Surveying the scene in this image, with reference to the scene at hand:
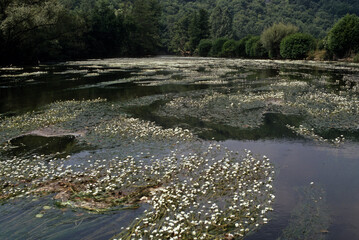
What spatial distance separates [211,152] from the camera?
1427cm

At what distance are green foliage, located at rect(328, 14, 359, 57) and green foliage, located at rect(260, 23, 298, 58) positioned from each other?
Result: 20.8 m

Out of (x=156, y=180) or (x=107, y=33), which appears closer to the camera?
(x=156, y=180)

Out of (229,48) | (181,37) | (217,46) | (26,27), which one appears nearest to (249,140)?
(26,27)

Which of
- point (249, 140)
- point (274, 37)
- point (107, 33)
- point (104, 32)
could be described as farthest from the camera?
point (107, 33)

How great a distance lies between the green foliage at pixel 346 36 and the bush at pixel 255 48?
2697 cm

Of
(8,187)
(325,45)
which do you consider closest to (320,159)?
(8,187)

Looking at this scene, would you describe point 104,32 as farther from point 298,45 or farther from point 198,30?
point 298,45

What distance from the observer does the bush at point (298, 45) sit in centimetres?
7781

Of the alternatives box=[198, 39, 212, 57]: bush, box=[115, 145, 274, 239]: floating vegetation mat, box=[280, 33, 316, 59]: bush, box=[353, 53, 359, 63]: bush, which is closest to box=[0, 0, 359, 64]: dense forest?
box=[198, 39, 212, 57]: bush

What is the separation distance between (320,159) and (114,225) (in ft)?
31.3

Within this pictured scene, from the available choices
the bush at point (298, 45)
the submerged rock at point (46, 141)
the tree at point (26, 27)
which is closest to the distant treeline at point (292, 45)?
the bush at point (298, 45)

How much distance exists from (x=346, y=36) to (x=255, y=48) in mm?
31363

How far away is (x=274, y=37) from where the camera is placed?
86812 mm

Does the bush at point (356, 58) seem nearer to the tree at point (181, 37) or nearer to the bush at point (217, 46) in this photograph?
the bush at point (217, 46)
